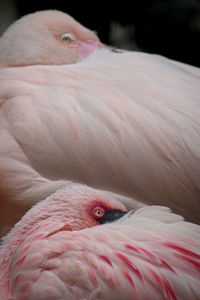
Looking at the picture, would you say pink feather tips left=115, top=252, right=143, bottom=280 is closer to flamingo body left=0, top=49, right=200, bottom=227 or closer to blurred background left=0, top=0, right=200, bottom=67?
flamingo body left=0, top=49, right=200, bottom=227

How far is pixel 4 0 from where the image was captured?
1075 mm

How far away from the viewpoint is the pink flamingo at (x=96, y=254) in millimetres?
651

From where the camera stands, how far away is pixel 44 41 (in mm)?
1074

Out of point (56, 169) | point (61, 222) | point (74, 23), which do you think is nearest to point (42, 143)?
point (56, 169)

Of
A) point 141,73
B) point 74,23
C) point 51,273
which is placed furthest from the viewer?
Answer: point 74,23

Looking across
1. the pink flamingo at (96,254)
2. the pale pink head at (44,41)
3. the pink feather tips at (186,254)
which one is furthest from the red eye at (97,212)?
the pale pink head at (44,41)

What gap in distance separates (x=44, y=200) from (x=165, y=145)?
0.26m

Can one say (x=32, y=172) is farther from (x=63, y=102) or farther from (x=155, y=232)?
(x=155, y=232)

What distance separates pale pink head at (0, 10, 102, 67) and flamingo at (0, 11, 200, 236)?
0.10 meters

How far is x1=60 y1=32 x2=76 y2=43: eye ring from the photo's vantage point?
1104 millimetres

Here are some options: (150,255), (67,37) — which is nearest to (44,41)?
(67,37)

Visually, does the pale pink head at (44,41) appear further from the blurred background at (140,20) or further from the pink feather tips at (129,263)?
the pink feather tips at (129,263)

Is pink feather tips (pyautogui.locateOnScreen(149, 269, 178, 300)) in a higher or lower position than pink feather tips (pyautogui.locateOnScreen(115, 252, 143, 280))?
lower

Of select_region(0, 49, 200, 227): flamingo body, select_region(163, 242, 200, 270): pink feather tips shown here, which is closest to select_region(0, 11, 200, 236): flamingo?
select_region(0, 49, 200, 227): flamingo body
